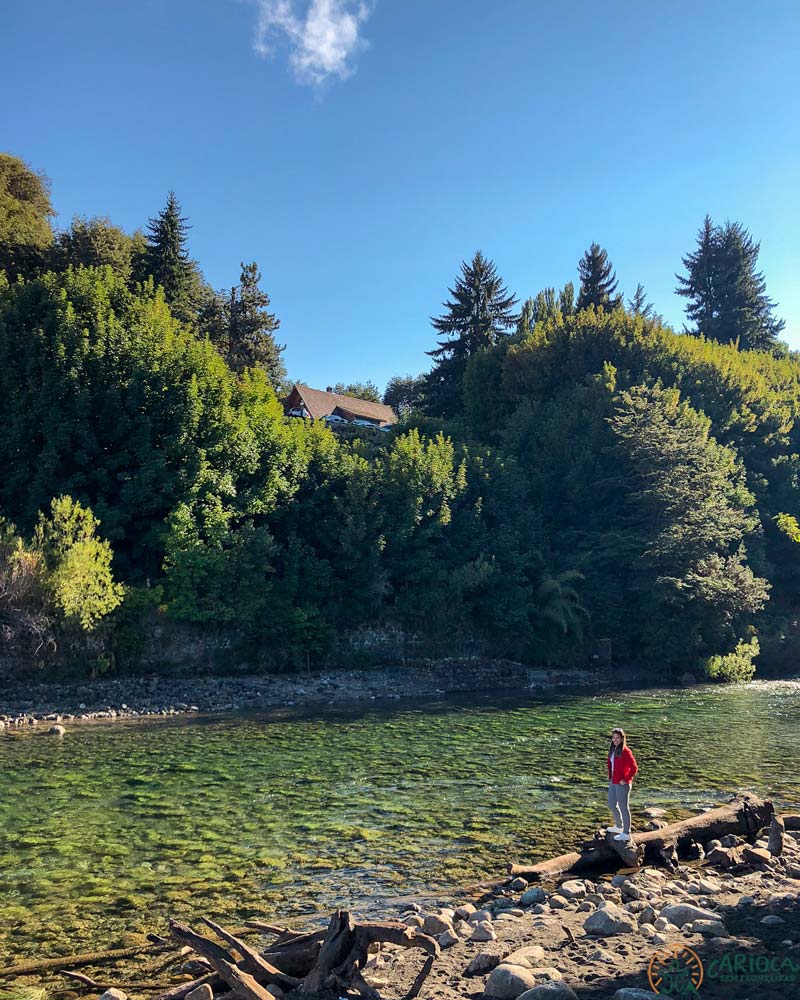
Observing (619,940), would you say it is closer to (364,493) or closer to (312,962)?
(312,962)

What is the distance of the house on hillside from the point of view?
68.2m

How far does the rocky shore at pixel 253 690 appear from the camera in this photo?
78.7 feet

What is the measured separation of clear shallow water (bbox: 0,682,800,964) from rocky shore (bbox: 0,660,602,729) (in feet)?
8.13

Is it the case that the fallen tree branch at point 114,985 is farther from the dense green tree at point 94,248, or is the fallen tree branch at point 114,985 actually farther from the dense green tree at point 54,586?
the dense green tree at point 94,248

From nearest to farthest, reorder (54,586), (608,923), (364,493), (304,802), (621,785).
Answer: (608,923)
(621,785)
(304,802)
(54,586)
(364,493)

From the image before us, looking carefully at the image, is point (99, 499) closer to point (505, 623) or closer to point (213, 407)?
point (213, 407)

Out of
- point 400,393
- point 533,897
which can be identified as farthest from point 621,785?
point 400,393

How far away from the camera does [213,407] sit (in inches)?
1265

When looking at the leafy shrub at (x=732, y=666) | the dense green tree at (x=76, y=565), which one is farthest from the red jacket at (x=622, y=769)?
the leafy shrub at (x=732, y=666)

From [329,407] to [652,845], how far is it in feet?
212

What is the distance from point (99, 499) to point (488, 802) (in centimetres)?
2252

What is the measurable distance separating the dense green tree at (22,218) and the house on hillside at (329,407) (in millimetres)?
24737

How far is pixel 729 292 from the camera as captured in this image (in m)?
79.2

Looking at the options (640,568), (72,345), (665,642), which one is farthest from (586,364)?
(72,345)
